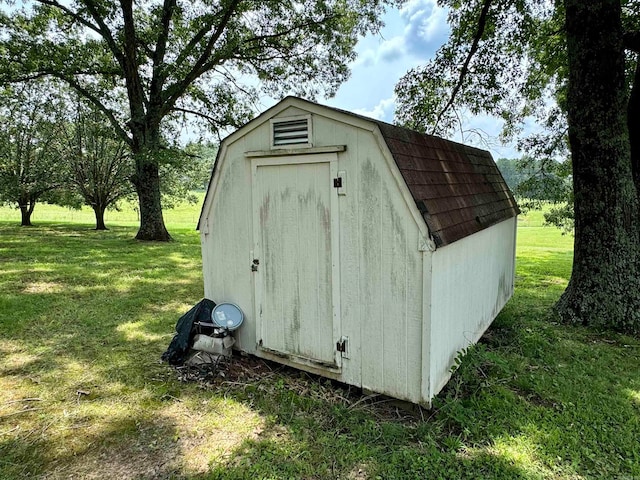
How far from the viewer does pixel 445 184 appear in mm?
3826

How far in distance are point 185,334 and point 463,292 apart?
9.63 feet

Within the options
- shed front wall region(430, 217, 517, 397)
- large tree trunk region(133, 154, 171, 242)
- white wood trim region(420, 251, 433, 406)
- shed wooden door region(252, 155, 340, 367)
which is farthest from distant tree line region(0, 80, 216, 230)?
white wood trim region(420, 251, 433, 406)

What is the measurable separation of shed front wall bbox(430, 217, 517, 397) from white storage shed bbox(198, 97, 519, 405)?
0.02 meters

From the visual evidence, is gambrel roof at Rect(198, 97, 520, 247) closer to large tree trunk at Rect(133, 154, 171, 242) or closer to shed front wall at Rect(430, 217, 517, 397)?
shed front wall at Rect(430, 217, 517, 397)

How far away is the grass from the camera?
8.63ft

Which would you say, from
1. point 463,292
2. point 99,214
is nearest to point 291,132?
point 463,292

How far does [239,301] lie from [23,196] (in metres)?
18.3

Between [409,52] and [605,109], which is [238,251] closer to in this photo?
[605,109]

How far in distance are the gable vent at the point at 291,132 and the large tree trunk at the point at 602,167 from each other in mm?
4010

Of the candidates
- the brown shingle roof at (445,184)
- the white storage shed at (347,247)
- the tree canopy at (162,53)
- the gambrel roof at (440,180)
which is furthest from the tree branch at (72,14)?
the brown shingle roof at (445,184)

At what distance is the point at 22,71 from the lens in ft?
38.7

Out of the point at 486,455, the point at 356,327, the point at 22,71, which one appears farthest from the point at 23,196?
the point at 486,455

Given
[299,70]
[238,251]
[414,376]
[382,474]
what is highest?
[299,70]

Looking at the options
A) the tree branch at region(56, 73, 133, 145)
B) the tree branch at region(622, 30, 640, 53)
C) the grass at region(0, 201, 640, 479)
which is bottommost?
the grass at region(0, 201, 640, 479)
